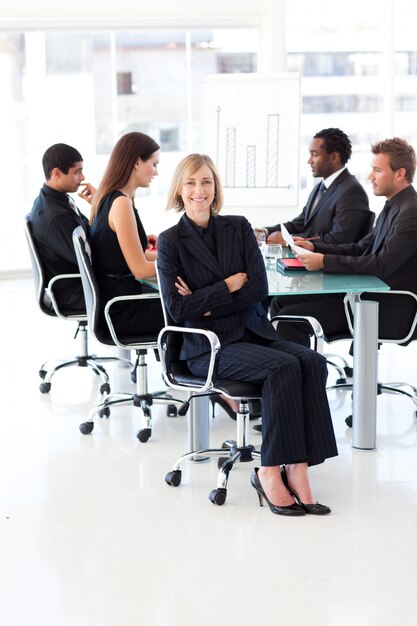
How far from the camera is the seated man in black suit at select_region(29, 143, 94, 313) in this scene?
507 centimetres

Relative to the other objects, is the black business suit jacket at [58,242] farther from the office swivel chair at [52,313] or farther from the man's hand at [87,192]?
the man's hand at [87,192]

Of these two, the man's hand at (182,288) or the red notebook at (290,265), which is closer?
the man's hand at (182,288)

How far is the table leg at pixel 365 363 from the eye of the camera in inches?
167

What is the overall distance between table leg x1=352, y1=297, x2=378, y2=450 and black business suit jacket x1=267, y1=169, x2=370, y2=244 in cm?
115

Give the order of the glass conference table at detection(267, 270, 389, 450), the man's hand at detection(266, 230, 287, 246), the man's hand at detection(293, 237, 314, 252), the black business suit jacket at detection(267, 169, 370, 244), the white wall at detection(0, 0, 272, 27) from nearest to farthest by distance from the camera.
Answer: the glass conference table at detection(267, 270, 389, 450)
the man's hand at detection(293, 237, 314, 252)
the black business suit jacket at detection(267, 169, 370, 244)
the man's hand at detection(266, 230, 287, 246)
the white wall at detection(0, 0, 272, 27)

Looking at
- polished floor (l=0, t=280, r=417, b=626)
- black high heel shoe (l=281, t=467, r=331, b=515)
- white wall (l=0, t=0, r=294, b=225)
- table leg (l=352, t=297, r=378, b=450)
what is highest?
white wall (l=0, t=0, r=294, b=225)

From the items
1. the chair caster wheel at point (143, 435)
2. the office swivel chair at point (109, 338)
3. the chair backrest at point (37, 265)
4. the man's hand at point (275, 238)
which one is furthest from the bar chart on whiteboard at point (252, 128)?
the chair caster wheel at point (143, 435)

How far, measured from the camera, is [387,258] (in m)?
4.50

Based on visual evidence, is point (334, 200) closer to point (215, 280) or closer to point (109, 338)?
point (109, 338)

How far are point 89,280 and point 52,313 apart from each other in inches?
36.3

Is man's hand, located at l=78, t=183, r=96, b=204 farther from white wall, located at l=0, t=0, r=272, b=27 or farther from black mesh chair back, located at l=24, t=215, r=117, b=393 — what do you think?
white wall, located at l=0, t=0, r=272, b=27

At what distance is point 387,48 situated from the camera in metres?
9.48

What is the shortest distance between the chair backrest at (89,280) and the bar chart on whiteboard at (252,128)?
151 inches

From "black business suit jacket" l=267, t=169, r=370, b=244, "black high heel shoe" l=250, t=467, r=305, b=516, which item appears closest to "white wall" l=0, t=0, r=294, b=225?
"black business suit jacket" l=267, t=169, r=370, b=244
